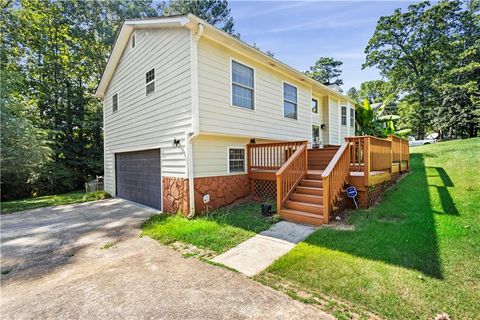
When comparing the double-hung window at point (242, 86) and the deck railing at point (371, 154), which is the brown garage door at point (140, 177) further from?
the deck railing at point (371, 154)

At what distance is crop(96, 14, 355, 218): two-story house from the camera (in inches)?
251

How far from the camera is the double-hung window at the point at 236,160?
7.58 metres

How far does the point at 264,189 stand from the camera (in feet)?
25.7

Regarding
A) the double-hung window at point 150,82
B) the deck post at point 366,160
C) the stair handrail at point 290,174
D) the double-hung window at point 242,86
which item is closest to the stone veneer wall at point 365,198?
the deck post at point 366,160

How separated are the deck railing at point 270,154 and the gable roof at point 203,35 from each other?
3.01 meters


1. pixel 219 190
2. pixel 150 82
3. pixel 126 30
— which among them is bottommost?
pixel 219 190

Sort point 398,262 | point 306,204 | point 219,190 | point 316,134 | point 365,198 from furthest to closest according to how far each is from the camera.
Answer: point 316,134 → point 219,190 → point 365,198 → point 306,204 → point 398,262

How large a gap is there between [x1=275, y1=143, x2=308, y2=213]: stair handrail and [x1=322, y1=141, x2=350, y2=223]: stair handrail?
1.13 m

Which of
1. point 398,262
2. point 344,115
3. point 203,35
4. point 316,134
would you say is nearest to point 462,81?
point 344,115

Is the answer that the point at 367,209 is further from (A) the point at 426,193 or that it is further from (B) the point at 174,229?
(B) the point at 174,229

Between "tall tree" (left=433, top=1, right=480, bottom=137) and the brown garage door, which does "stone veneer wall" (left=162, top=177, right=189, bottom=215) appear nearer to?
the brown garage door

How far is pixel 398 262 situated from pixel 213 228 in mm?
3652

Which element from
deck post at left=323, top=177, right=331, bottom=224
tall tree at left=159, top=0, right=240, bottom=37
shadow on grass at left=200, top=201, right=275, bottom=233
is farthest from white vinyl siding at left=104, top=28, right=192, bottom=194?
tall tree at left=159, top=0, right=240, bottom=37

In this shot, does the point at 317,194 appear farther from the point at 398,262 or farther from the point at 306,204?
the point at 398,262
